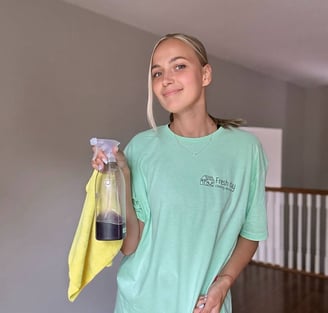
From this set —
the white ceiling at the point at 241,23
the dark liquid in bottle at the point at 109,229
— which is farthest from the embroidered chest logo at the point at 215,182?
the white ceiling at the point at 241,23

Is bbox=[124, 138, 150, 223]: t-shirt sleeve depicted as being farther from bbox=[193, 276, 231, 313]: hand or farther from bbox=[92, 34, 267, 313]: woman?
bbox=[193, 276, 231, 313]: hand

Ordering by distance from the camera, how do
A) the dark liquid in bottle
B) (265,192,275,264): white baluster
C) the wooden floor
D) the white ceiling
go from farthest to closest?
(265,192,275,264): white baluster < the wooden floor < the white ceiling < the dark liquid in bottle

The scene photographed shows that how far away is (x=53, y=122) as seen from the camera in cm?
238

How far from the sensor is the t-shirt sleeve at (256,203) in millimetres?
949

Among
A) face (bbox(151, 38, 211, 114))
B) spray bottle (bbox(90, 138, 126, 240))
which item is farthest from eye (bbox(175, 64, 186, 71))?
spray bottle (bbox(90, 138, 126, 240))

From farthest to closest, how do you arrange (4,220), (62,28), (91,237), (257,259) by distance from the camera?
(257,259) < (62,28) < (4,220) < (91,237)

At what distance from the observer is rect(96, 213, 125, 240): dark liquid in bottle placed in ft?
2.63

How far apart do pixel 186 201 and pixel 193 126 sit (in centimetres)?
21

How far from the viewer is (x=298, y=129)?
19.5ft

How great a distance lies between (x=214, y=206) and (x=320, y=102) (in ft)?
18.8

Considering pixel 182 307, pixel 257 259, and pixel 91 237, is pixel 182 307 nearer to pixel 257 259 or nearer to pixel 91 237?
pixel 91 237

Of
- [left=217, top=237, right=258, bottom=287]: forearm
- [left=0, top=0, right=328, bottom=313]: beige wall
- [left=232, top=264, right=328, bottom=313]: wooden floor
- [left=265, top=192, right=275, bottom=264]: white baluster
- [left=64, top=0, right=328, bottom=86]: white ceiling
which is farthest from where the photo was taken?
[left=265, top=192, right=275, bottom=264]: white baluster

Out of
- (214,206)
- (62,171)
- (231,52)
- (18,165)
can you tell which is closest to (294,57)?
(231,52)

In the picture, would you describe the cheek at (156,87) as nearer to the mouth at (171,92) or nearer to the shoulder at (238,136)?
the mouth at (171,92)
